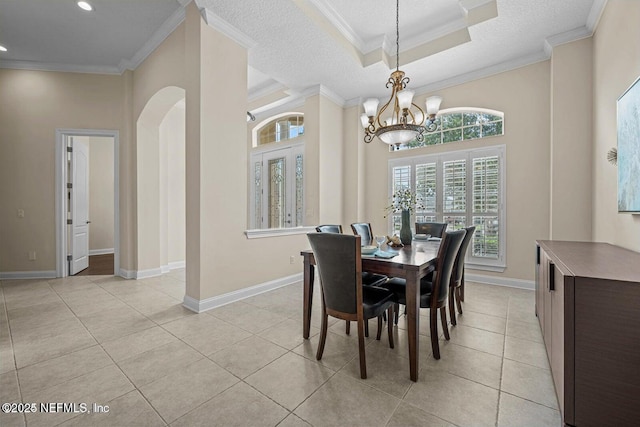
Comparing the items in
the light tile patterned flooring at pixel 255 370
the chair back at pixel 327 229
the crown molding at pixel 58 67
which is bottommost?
the light tile patterned flooring at pixel 255 370

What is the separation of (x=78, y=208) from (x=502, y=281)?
278 inches

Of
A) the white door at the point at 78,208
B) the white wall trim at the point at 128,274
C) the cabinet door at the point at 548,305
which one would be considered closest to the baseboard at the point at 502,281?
the cabinet door at the point at 548,305

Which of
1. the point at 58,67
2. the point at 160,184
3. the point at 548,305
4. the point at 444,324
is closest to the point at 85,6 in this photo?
the point at 58,67

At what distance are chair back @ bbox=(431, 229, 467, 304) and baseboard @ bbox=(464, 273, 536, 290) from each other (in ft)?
7.87

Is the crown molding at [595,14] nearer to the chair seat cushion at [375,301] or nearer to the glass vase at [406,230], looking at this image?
the glass vase at [406,230]

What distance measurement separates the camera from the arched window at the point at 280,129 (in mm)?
5441

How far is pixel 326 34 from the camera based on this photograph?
3.22 metres

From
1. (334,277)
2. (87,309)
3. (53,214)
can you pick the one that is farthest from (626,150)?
(53,214)

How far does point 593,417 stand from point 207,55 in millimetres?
3998

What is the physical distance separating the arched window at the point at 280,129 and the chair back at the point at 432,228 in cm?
306

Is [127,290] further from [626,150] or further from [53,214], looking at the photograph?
[626,150]

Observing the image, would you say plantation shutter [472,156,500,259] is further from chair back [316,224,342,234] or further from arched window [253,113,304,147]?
arched window [253,113,304,147]

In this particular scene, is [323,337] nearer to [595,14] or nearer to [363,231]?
[363,231]

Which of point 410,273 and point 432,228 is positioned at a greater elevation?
point 432,228
